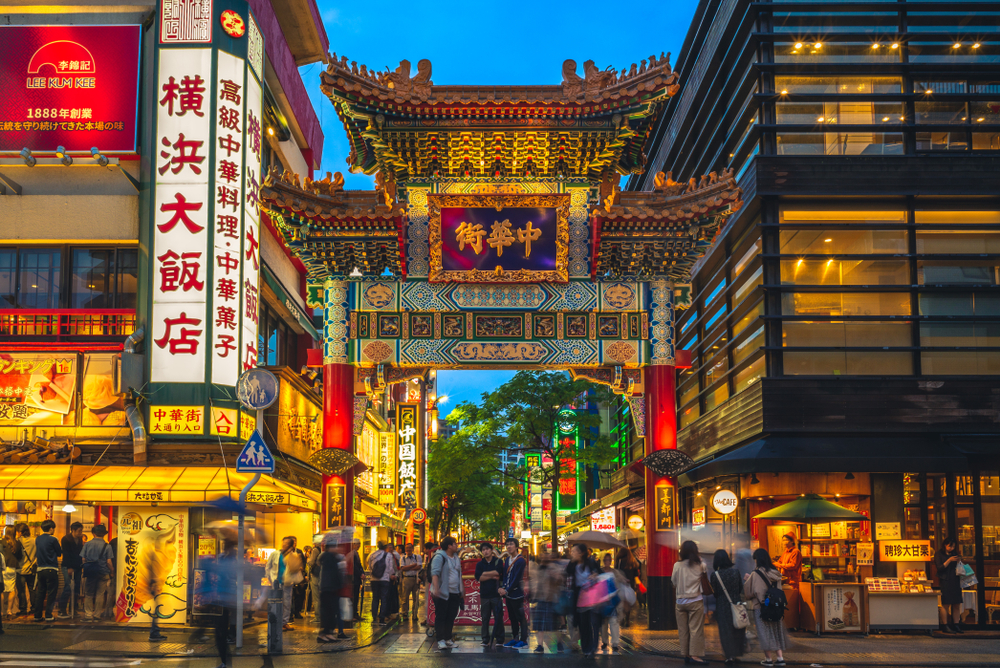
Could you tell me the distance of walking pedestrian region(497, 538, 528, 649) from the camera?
17516 millimetres

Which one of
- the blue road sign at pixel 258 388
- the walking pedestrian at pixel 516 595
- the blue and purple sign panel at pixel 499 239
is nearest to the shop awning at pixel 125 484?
the blue road sign at pixel 258 388

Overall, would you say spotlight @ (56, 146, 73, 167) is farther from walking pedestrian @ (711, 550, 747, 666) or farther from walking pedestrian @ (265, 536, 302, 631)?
walking pedestrian @ (711, 550, 747, 666)

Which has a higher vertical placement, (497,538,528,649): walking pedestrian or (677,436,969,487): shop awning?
(677,436,969,487): shop awning

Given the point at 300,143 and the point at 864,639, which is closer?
the point at 864,639

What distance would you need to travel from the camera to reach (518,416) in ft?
124

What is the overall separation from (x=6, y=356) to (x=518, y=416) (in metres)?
20.4

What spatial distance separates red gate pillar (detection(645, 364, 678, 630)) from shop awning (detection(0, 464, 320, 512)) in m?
8.10

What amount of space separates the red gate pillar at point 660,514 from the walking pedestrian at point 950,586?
5.48 m

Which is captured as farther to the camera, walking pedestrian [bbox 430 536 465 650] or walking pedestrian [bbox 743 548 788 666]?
walking pedestrian [bbox 430 536 465 650]

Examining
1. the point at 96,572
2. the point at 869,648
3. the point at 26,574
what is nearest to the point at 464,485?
the point at 26,574

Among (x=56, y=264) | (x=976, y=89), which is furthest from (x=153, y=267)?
(x=976, y=89)

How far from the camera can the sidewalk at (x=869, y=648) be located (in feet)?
49.1

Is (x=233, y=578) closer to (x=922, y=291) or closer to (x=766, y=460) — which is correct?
(x=766, y=460)

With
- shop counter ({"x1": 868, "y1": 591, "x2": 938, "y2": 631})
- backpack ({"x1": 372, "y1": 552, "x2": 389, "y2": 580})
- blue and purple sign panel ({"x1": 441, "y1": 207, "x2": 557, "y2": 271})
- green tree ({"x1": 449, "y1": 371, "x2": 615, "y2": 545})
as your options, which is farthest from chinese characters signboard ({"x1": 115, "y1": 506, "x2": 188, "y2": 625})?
green tree ({"x1": 449, "y1": 371, "x2": 615, "y2": 545})
